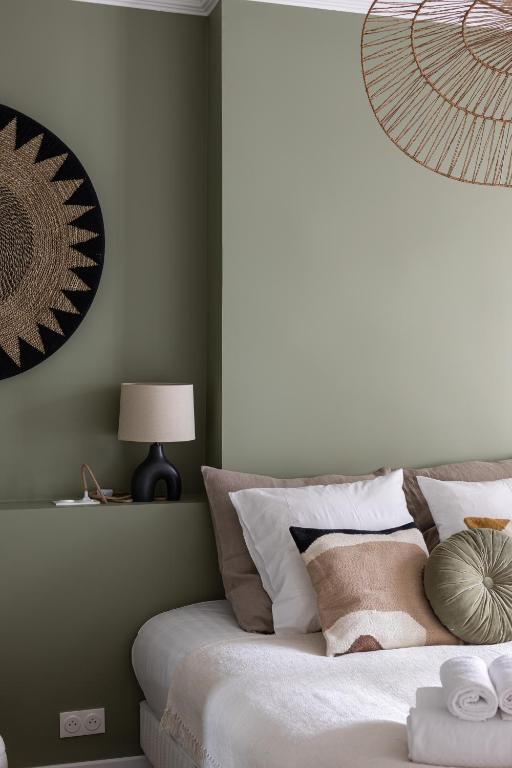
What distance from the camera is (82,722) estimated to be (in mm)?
2918

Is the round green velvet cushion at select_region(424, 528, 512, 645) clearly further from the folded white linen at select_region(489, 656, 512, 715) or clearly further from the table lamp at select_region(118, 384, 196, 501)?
the table lamp at select_region(118, 384, 196, 501)

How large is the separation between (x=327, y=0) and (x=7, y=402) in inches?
71.2

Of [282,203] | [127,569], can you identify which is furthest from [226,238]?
[127,569]

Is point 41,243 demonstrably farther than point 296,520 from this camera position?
Yes

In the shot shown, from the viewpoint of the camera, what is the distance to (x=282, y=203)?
3.21 m

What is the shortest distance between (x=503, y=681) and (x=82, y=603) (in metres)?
1.56

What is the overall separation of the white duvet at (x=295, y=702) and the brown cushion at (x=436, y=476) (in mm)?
560

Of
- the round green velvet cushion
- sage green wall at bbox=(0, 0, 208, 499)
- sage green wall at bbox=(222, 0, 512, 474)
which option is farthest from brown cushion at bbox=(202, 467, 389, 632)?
the round green velvet cushion

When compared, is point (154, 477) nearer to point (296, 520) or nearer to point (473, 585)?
point (296, 520)

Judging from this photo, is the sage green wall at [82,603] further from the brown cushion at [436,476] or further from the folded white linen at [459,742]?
the folded white linen at [459,742]

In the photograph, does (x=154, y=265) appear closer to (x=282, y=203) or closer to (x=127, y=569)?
(x=282, y=203)

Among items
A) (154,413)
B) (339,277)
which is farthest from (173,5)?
(154,413)

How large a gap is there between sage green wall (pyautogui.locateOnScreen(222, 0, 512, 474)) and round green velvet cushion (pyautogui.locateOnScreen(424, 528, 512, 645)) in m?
0.73

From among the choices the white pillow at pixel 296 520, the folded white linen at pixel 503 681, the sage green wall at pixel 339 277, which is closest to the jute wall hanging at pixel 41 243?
the sage green wall at pixel 339 277
